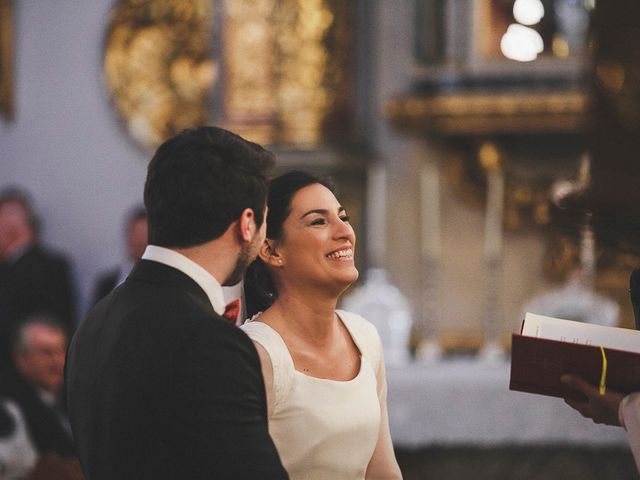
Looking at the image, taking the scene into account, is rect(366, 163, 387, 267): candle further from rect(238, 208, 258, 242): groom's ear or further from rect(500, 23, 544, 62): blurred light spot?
rect(238, 208, 258, 242): groom's ear

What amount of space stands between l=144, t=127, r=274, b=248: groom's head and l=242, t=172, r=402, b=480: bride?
0.49 m

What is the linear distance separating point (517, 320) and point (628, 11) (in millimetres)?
4559

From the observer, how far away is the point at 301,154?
7301 mm

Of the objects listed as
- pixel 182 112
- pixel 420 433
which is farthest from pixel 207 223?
pixel 182 112

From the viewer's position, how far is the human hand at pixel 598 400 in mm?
2648

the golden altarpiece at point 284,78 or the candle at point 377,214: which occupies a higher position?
the golden altarpiece at point 284,78

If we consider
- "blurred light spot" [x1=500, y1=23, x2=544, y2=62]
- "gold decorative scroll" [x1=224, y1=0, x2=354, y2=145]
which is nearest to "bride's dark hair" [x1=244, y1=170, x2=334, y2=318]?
"blurred light spot" [x1=500, y1=23, x2=544, y2=62]

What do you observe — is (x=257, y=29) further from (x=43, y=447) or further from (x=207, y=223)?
(x=207, y=223)

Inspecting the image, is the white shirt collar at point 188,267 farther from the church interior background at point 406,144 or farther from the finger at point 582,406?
the church interior background at point 406,144

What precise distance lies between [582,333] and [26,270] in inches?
205

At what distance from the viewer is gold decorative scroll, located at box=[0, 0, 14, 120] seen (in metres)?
7.93

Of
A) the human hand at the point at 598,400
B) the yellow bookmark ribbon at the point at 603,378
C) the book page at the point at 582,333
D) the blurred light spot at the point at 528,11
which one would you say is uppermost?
the blurred light spot at the point at 528,11

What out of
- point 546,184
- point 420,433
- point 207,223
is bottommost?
point 420,433

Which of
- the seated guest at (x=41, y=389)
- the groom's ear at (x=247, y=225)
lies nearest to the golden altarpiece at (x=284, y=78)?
the seated guest at (x=41, y=389)
